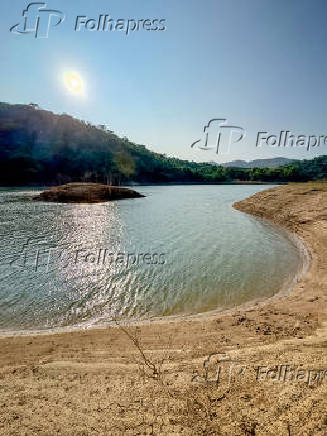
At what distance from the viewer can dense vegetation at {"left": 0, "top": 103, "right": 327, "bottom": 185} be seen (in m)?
127

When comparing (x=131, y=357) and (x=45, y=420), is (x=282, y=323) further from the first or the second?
(x=45, y=420)

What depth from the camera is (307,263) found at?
16.4m

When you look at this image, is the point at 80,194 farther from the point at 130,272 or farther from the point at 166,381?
the point at 166,381

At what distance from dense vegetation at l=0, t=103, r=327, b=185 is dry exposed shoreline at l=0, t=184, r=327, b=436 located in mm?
119905

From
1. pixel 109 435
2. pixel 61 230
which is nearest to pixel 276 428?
pixel 109 435

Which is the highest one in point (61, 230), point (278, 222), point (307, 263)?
point (278, 222)

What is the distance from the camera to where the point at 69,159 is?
468 ft

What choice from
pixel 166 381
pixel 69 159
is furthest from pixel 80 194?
pixel 69 159

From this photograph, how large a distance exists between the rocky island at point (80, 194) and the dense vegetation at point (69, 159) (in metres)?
58.3

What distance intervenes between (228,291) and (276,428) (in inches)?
321

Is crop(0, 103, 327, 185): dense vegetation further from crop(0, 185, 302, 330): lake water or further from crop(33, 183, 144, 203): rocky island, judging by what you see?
crop(0, 185, 302, 330): lake water

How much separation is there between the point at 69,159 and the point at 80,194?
93428 mm

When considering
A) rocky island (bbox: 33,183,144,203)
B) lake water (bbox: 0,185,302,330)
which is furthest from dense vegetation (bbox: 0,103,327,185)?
lake water (bbox: 0,185,302,330)

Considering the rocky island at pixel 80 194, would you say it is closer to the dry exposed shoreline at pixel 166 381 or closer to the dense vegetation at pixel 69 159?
the dry exposed shoreline at pixel 166 381
